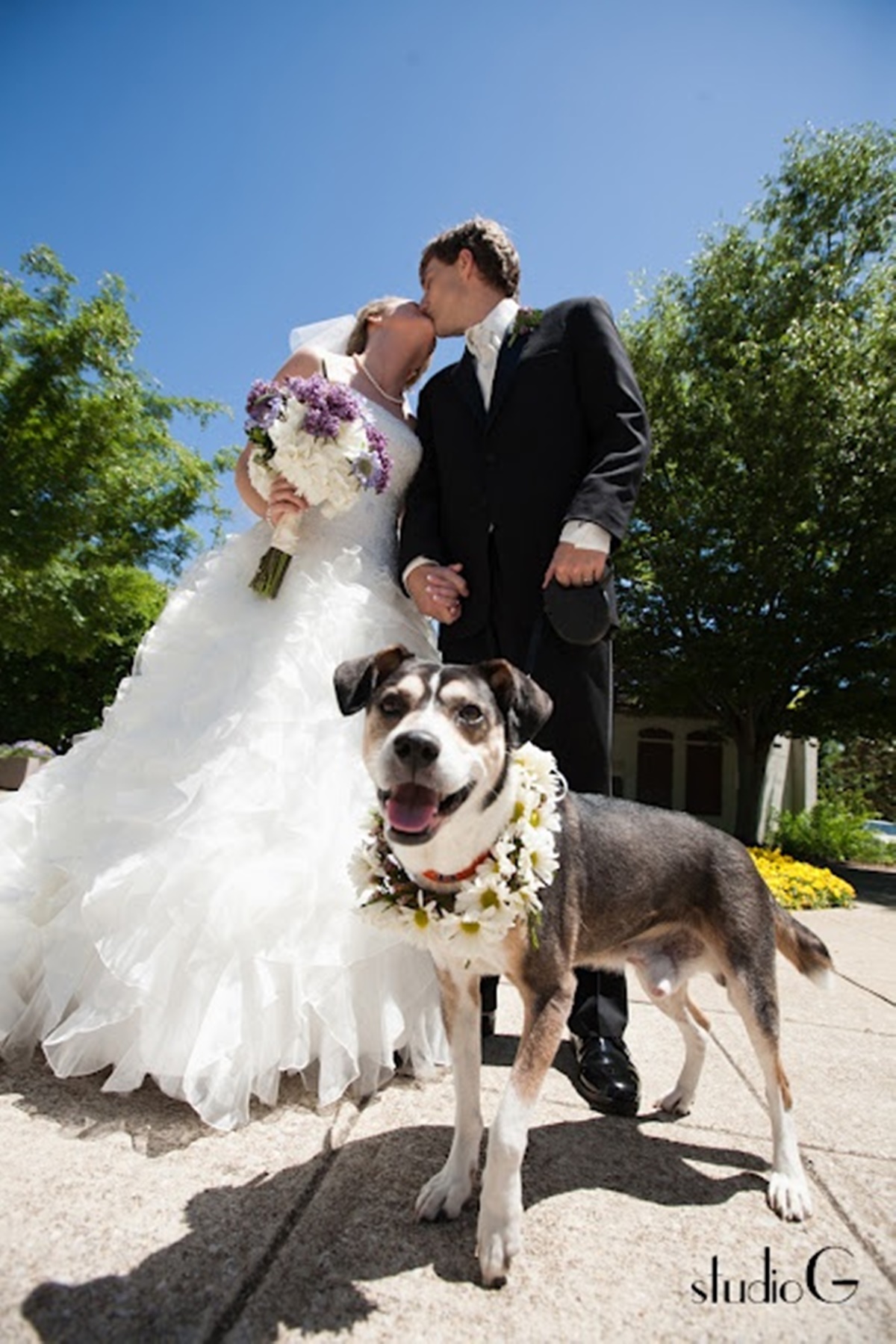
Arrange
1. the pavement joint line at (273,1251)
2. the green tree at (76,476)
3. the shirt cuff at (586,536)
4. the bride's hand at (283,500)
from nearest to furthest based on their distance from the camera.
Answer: the pavement joint line at (273,1251), the shirt cuff at (586,536), the bride's hand at (283,500), the green tree at (76,476)

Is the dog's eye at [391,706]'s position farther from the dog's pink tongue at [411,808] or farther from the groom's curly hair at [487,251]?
the groom's curly hair at [487,251]

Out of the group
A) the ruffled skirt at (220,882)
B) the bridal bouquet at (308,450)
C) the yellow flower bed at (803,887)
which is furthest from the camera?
the yellow flower bed at (803,887)

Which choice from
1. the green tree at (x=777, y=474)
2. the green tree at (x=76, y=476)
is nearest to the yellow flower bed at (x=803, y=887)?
the green tree at (x=777, y=474)

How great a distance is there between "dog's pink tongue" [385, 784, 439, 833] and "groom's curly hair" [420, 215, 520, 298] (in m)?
2.66

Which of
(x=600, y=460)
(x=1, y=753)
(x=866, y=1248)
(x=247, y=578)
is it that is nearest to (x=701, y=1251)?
(x=866, y=1248)

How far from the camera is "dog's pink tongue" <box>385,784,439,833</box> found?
6.66 ft

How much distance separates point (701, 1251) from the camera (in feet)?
6.59

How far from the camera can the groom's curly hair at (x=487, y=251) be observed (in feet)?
11.6

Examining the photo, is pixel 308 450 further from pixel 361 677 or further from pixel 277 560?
pixel 361 677

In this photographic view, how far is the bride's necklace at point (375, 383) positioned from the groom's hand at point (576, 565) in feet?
5.82

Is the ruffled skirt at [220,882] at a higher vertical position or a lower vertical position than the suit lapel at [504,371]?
lower

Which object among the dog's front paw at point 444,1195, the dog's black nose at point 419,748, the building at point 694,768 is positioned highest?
the dog's black nose at point 419,748

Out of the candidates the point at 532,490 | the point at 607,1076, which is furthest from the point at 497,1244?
the point at 532,490

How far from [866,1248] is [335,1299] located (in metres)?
1.44
